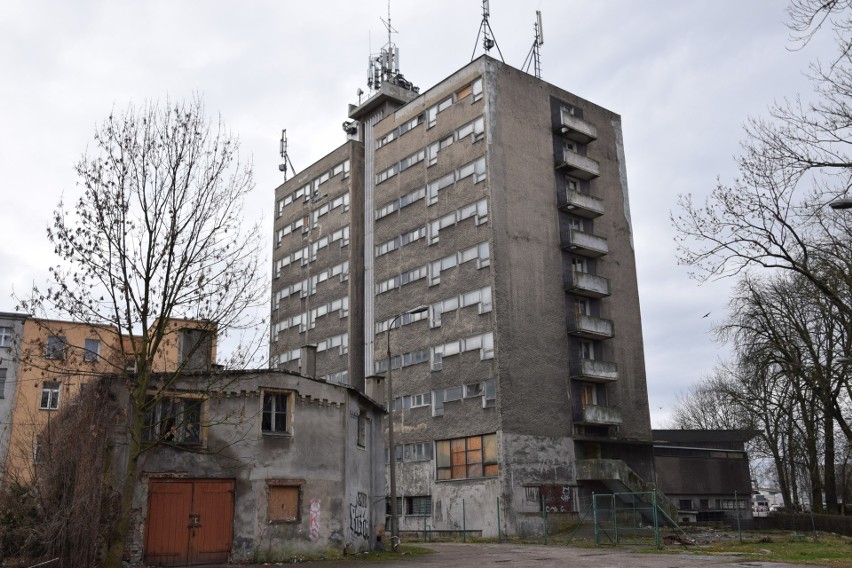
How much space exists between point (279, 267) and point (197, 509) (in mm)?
46893

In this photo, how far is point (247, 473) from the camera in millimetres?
23844

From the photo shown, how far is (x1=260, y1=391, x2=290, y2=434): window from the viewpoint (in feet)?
80.7

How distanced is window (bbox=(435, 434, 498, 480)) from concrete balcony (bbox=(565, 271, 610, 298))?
11.4m

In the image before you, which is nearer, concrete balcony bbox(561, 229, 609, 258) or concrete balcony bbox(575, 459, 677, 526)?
concrete balcony bbox(575, 459, 677, 526)

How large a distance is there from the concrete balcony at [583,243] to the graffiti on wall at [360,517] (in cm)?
2609

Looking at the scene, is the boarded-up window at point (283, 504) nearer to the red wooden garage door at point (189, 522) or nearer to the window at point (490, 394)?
the red wooden garage door at point (189, 522)

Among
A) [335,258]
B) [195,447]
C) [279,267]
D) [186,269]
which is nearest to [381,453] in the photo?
[195,447]

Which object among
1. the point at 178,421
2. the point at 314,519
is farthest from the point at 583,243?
the point at 178,421

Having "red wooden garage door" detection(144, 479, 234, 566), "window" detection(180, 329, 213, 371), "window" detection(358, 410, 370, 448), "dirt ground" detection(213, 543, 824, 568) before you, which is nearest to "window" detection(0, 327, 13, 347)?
"window" detection(180, 329, 213, 371)

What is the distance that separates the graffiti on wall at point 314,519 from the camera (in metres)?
24.5

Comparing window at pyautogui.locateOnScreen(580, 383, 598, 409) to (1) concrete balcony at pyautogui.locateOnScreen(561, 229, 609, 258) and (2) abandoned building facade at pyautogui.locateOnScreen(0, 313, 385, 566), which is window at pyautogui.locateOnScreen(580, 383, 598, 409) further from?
(2) abandoned building facade at pyautogui.locateOnScreen(0, 313, 385, 566)

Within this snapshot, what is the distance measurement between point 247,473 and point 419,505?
84.0ft

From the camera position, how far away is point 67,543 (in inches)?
750

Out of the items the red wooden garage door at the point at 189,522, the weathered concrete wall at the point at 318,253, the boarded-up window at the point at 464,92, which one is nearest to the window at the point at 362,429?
the red wooden garage door at the point at 189,522
